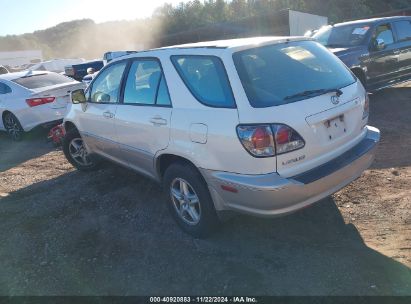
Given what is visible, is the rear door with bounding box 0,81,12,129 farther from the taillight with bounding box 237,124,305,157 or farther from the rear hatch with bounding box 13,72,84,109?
the taillight with bounding box 237,124,305,157

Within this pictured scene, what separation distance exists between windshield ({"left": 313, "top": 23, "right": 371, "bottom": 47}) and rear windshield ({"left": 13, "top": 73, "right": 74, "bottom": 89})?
230 inches

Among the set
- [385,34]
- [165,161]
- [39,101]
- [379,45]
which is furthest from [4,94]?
[385,34]

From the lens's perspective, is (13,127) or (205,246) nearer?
Result: (205,246)

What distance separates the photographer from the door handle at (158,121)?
374 cm

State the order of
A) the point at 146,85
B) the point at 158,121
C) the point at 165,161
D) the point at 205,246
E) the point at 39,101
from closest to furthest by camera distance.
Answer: the point at 205,246 → the point at 158,121 → the point at 165,161 → the point at 146,85 → the point at 39,101

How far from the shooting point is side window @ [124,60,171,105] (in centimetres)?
386

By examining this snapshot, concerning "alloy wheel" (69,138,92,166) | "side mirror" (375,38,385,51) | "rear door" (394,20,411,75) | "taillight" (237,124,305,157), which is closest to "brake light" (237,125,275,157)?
"taillight" (237,124,305,157)

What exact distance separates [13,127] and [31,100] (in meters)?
1.12

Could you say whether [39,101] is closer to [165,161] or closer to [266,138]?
[165,161]

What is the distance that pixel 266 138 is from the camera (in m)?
3.01

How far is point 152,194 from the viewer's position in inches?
198

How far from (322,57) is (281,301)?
7.58 ft

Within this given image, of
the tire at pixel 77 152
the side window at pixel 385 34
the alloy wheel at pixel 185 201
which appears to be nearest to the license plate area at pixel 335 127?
the alloy wheel at pixel 185 201

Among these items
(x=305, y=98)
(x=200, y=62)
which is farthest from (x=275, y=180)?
(x=200, y=62)
